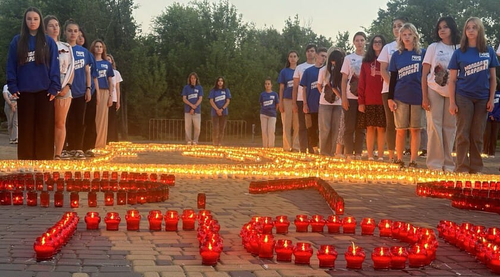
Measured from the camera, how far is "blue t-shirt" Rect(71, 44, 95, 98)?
1377cm

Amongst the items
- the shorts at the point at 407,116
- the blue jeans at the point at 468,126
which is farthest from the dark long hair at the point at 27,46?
the blue jeans at the point at 468,126

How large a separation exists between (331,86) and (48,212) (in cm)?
972

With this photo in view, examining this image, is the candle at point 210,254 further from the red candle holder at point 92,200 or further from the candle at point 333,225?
the red candle holder at point 92,200

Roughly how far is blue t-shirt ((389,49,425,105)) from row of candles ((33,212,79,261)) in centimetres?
851

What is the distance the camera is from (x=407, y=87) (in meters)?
12.6

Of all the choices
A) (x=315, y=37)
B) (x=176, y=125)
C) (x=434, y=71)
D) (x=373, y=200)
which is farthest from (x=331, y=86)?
(x=315, y=37)

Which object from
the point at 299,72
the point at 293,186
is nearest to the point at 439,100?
the point at 293,186

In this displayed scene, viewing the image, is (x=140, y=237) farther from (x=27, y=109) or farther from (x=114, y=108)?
(x=114, y=108)

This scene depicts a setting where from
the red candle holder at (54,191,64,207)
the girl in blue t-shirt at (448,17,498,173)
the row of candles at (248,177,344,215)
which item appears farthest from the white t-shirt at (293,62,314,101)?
the red candle holder at (54,191,64,207)

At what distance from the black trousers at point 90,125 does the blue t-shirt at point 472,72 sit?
7.55 meters

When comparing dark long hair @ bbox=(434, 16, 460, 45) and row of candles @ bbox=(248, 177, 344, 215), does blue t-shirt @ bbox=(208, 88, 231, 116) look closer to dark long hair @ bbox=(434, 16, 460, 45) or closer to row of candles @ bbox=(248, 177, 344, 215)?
dark long hair @ bbox=(434, 16, 460, 45)

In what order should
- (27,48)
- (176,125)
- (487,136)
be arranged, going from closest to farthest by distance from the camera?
(27,48) → (487,136) → (176,125)

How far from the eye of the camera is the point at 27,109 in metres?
11.7

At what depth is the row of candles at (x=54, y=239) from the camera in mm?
4180
